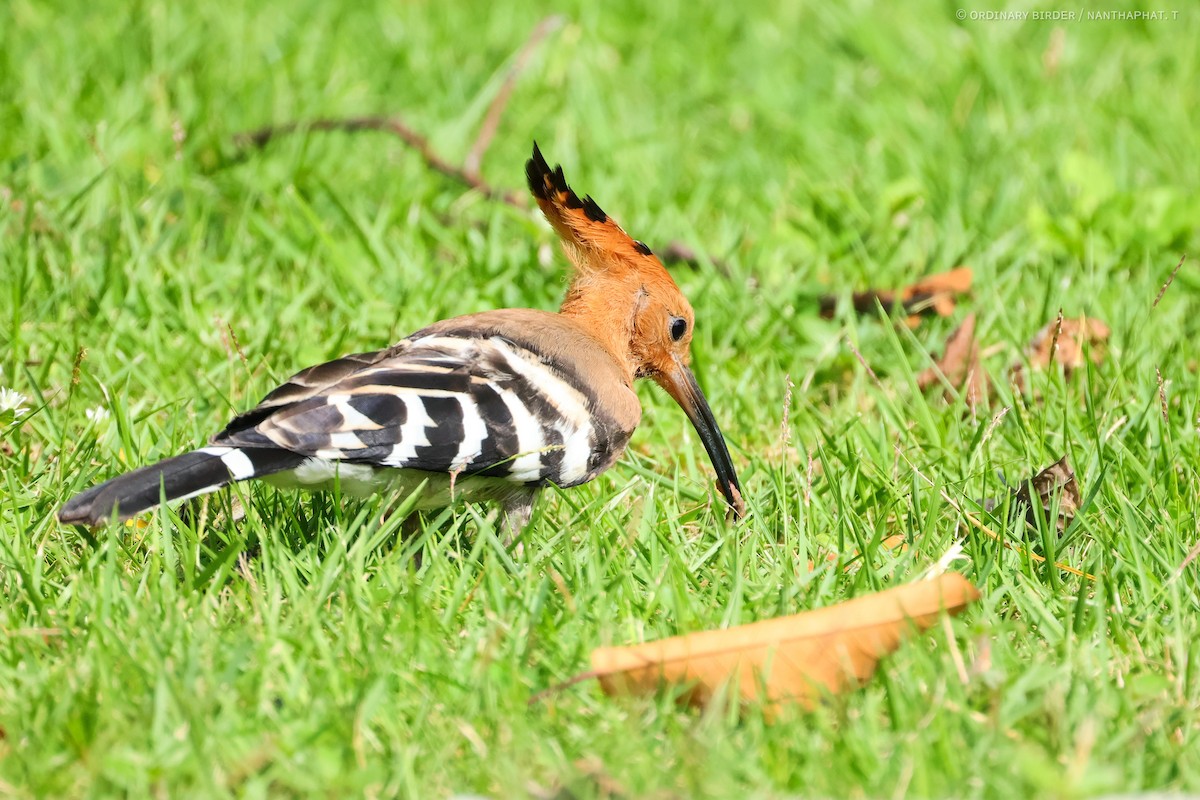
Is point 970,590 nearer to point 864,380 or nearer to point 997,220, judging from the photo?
point 864,380

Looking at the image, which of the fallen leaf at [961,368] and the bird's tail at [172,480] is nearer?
the bird's tail at [172,480]

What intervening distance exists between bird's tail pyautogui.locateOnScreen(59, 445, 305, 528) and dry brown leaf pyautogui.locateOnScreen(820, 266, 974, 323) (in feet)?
6.16

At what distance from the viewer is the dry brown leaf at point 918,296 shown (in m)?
3.78

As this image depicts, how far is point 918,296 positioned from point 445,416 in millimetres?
1754

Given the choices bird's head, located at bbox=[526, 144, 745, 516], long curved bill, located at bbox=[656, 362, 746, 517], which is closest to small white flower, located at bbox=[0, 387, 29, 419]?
bird's head, located at bbox=[526, 144, 745, 516]

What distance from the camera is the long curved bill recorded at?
2801mm

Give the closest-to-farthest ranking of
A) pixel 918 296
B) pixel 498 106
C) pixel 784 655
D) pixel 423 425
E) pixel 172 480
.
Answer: pixel 784 655, pixel 172 480, pixel 423 425, pixel 918 296, pixel 498 106

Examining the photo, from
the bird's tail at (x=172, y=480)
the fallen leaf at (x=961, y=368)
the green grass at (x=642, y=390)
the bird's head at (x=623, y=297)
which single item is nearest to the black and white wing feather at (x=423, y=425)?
the bird's tail at (x=172, y=480)

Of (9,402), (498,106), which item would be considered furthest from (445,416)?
(498,106)

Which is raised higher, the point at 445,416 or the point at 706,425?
the point at 445,416

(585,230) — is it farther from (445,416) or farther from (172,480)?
(172,480)

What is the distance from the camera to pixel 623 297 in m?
3.15

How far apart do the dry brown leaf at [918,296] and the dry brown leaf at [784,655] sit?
1.87 metres

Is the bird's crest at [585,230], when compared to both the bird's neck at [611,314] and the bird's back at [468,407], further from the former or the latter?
the bird's back at [468,407]
